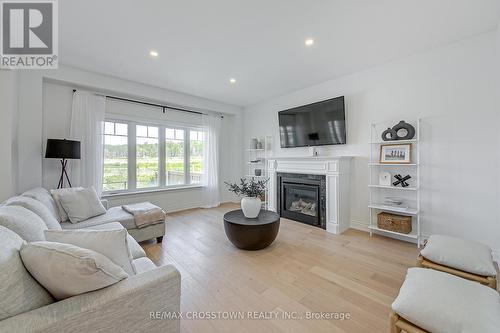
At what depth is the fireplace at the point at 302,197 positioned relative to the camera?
365 cm

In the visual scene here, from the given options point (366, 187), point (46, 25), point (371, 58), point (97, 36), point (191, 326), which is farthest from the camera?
point (366, 187)

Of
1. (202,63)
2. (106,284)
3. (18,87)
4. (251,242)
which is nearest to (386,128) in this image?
(251,242)

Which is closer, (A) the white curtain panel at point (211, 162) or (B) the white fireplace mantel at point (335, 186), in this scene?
(B) the white fireplace mantel at point (335, 186)

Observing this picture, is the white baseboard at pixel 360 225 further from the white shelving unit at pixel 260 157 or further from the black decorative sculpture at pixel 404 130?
the white shelving unit at pixel 260 157

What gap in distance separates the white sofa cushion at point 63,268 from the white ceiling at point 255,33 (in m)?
2.22

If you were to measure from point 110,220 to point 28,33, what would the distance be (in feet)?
7.64

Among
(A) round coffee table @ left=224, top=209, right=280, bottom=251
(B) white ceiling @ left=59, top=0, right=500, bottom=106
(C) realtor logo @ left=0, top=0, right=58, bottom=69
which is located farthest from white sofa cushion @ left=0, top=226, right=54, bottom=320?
(C) realtor logo @ left=0, top=0, right=58, bottom=69

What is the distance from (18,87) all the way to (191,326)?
151 inches

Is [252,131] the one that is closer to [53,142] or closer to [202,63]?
[202,63]

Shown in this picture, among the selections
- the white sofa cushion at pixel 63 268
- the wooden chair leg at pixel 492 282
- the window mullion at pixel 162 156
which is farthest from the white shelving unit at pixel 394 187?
the window mullion at pixel 162 156

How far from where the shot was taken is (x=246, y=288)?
1942 mm

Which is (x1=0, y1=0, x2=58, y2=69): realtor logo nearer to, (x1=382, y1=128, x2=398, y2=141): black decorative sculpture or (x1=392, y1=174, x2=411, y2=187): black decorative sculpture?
(x1=382, y1=128, x2=398, y2=141): black decorative sculpture

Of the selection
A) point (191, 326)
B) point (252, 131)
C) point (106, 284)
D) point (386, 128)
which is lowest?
point (191, 326)

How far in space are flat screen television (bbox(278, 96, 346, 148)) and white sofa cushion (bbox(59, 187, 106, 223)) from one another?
352cm
